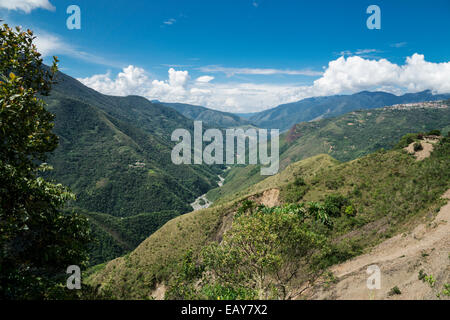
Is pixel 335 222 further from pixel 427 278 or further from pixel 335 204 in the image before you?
pixel 427 278

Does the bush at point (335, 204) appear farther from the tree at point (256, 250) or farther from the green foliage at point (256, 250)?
the green foliage at point (256, 250)

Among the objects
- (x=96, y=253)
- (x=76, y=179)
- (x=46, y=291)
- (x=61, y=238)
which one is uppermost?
(x=61, y=238)

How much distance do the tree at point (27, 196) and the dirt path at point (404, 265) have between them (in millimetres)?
18169

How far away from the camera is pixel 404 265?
53.2ft

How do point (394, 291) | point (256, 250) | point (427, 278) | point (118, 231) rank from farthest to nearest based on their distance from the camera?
point (118, 231), point (256, 250), point (394, 291), point (427, 278)

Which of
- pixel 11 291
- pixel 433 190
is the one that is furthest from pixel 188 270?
pixel 433 190

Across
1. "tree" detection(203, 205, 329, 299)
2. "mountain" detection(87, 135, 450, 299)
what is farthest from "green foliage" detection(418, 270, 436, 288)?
"tree" detection(203, 205, 329, 299)

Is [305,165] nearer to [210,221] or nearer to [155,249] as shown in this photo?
[210,221]

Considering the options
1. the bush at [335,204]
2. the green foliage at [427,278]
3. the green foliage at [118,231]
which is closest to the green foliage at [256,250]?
the green foliage at [427,278]

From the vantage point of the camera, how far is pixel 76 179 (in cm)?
19812

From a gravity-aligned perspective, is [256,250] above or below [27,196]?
below

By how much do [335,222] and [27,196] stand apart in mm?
31485

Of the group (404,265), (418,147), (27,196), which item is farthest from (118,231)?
(404,265)
